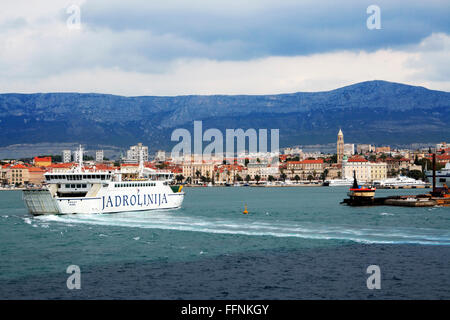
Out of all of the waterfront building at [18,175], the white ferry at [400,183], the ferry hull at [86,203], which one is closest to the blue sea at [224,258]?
the ferry hull at [86,203]

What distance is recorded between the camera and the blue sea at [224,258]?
21703 millimetres

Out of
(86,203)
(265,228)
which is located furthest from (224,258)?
(86,203)

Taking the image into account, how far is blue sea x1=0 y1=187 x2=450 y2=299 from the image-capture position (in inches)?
854

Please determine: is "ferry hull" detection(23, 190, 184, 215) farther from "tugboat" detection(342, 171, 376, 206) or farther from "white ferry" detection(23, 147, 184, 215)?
"tugboat" detection(342, 171, 376, 206)

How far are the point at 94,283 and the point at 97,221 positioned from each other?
21954mm

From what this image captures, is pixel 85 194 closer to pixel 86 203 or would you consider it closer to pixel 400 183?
pixel 86 203

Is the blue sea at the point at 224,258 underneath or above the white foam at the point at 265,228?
underneath

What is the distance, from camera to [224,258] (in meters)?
28.2

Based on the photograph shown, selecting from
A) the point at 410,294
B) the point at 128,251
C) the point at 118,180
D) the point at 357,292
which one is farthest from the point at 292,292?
the point at 118,180
